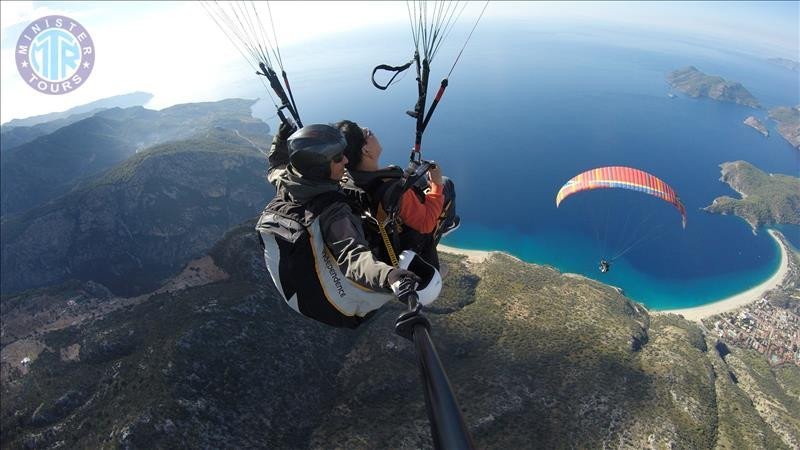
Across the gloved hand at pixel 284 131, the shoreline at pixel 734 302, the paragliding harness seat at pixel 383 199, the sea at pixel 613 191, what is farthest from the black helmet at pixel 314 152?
the shoreline at pixel 734 302

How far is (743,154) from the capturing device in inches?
5891

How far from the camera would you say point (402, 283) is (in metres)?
3.31

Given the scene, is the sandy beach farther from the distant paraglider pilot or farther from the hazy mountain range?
the distant paraglider pilot

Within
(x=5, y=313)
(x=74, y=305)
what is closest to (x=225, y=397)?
(x=74, y=305)

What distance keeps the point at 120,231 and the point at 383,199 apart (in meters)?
128

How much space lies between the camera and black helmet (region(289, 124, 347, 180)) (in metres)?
4.77

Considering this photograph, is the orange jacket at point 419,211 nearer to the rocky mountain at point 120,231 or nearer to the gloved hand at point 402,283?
the gloved hand at point 402,283

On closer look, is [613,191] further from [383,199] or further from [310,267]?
[310,267]

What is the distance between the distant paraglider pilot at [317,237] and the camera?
4406 mm

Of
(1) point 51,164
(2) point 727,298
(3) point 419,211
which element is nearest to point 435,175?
(3) point 419,211

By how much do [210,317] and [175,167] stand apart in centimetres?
9561

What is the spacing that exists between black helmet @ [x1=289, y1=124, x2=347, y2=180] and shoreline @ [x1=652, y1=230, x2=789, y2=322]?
81263 mm

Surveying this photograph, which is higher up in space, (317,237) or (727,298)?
(317,237)

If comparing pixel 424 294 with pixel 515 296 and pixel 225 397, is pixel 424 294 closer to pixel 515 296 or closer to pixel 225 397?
pixel 225 397
